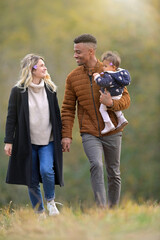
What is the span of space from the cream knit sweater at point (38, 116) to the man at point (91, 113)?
27 centimetres

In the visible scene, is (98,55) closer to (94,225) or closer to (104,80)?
(104,80)

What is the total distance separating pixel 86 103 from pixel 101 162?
691mm

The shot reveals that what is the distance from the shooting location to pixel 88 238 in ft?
12.3

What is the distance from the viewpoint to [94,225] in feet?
13.3

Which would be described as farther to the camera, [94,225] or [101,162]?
[101,162]

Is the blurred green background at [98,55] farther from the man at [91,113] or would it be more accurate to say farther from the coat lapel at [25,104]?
the coat lapel at [25,104]

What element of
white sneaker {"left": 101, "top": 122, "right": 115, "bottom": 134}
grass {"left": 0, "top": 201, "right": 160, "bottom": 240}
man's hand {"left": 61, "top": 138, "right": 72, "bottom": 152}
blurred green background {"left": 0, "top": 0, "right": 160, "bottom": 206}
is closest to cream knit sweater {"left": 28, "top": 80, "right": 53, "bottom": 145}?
man's hand {"left": 61, "top": 138, "right": 72, "bottom": 152}

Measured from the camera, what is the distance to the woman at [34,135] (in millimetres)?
5719

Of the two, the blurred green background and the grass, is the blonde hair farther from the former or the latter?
the blurred green background

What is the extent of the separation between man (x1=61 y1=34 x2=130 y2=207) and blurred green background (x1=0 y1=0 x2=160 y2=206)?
39.7ft

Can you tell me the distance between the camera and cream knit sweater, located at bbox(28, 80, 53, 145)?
5.76m

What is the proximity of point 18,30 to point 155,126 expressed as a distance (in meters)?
7.46

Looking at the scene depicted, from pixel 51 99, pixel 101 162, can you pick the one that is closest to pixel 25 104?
pixel 51 99

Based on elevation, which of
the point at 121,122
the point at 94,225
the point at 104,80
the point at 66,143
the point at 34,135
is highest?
the point at 104,80
